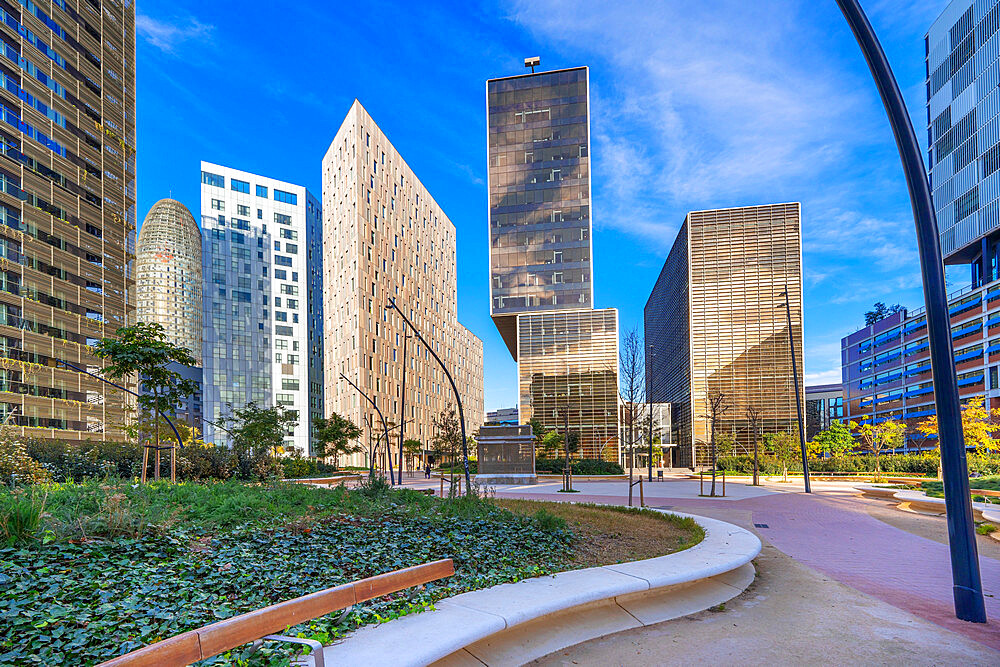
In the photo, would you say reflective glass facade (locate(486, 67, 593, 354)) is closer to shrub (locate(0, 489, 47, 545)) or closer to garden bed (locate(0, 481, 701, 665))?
garden bed (locate(0, 481, 701, 665))

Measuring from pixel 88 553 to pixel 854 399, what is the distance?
132401 mm

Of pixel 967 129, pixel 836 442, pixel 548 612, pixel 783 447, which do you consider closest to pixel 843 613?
pixel 548 612

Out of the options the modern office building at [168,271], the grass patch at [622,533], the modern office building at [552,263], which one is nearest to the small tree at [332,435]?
the modern office building at [552,263]

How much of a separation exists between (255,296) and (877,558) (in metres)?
114

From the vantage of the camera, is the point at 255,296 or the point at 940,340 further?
Answer: the point at 255,296

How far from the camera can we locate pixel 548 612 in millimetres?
5770

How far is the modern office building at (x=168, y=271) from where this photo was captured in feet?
445

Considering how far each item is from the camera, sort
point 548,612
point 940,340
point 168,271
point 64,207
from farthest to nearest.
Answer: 1. point 168,271
2. point 64,207
3. point 940,340
4. point 548,612

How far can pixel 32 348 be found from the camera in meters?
47.7

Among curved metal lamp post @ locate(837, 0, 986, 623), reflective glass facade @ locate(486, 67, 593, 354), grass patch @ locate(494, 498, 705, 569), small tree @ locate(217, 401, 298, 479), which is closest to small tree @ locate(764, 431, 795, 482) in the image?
reflective glass facade @ locate(486, 67, 593, 354)

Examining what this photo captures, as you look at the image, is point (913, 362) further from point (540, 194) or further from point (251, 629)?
point (251, 629)

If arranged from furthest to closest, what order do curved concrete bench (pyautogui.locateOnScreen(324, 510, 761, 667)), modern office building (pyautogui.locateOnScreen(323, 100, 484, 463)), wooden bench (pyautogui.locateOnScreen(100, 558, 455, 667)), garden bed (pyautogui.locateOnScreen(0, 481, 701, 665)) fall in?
modern office building (pyautogui.locateOnScreen(323, 100, 484, 463)) < curved concrete bench (pyautogui.locateOnScreen(324, 510, 761, 667)) < garden bed (pyautogui.locateOnScreen(0, 481, 701, 665)) < wooden bench (pyautogui.locateOnScreen(100, 558, 455, 667))

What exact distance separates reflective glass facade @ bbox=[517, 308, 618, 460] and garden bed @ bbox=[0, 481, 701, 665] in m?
50.9

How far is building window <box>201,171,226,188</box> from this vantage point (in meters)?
105
